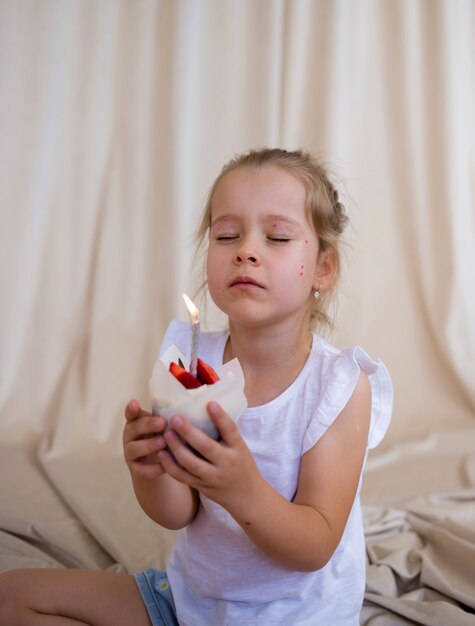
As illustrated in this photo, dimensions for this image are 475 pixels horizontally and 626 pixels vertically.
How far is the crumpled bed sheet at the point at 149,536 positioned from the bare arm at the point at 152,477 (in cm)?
42

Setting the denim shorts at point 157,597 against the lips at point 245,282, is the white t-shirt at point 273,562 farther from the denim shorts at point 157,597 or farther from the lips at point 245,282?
the lips at point 245,282

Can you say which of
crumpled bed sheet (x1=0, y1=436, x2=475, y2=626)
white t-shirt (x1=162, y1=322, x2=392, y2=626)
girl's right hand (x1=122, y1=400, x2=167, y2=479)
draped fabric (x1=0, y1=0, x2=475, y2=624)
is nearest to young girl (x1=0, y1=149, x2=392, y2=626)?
white t-shirt (x1=162, y1=322, x2=392, y2=626)

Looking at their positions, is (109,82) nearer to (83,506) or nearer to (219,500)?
(83,506)

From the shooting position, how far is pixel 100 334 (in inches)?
80.7

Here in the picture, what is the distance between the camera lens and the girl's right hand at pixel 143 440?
0.73m

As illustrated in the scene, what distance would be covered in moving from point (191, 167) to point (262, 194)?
1.10 m

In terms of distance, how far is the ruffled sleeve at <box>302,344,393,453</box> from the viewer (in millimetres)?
936

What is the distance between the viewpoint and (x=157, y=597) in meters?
1.02

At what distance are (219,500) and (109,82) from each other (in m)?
1.57

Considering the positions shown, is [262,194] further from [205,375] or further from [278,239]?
[205,375]

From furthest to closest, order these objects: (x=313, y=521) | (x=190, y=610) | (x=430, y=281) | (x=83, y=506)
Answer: (x=430, y=281), (x=83, y=506), (x=190, y=610), (x=313, y=521)

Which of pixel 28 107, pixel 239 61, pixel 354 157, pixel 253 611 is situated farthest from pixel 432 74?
pixel 253 611

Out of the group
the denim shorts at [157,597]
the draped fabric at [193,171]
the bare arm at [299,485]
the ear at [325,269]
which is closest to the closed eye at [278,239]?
the ear at [325,269]

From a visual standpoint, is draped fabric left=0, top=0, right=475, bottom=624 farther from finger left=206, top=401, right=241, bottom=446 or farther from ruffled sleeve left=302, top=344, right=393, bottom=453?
finger left=206, top=401, right=241, bottom=446
